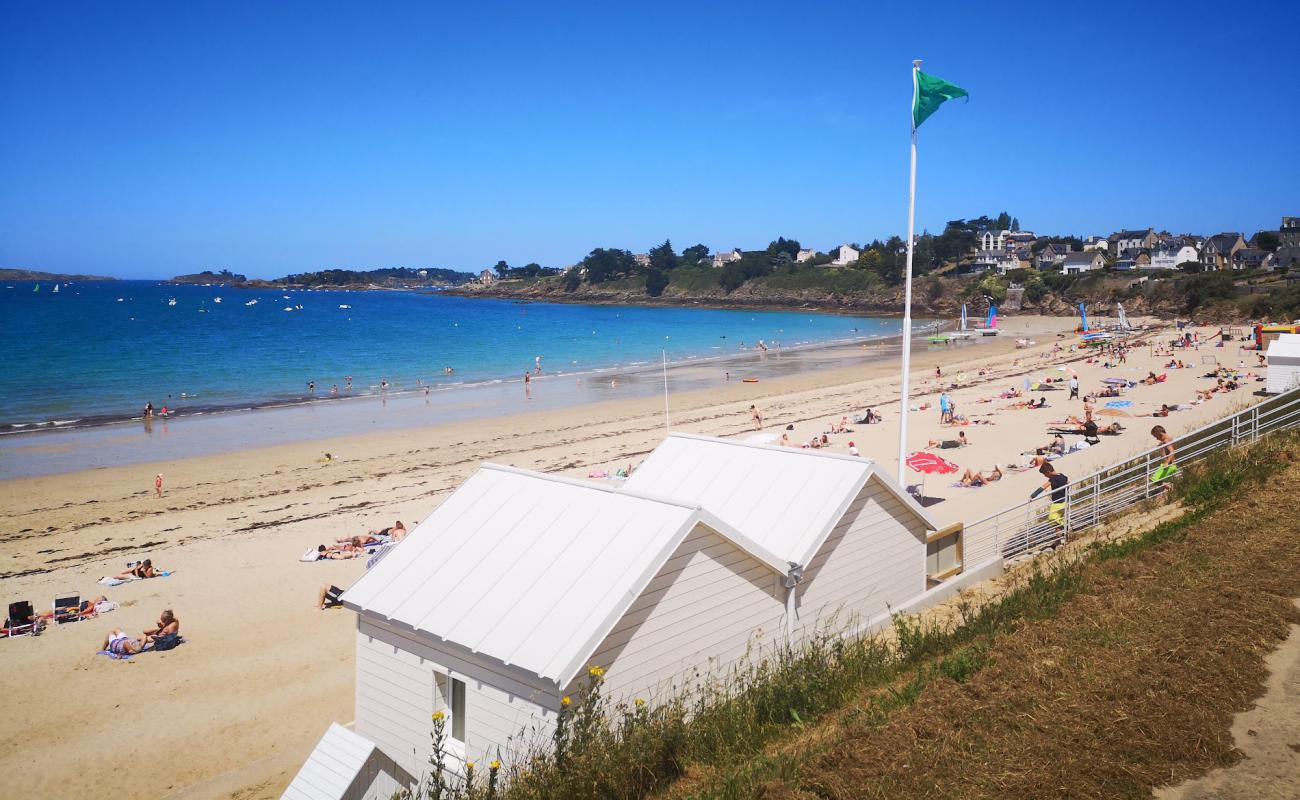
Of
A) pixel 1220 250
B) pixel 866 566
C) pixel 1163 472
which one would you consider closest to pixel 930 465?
pixel 1163 472

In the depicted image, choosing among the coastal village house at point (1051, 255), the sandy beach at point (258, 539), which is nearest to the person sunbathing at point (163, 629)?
the sandy beach at point (258, 539)

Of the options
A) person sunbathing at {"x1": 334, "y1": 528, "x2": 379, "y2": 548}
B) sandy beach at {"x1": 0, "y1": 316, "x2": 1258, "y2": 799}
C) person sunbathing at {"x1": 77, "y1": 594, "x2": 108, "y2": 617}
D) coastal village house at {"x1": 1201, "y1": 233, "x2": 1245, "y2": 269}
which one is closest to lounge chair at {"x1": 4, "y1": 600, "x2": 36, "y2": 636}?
sandy beach at {"x1": 0, "y1": 316, "x2": 1258, "y2": 799}

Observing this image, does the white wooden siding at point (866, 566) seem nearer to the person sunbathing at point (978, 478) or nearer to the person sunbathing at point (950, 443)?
the person sunbathing at point (978, 478)

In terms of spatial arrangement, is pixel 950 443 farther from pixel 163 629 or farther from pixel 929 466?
pixel 163 629

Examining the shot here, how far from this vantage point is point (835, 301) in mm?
135875

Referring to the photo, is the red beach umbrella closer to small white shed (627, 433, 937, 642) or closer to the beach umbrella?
the beach umbrella

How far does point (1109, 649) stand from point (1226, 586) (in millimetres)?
1765

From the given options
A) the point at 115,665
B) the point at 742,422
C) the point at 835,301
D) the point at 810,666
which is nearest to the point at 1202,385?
the point at 742,422

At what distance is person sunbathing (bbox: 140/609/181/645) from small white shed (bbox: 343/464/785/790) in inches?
262

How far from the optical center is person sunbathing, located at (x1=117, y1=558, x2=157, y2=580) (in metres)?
15.2

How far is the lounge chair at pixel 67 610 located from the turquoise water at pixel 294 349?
81.0 feet

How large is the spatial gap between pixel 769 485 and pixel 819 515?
0.73 meters

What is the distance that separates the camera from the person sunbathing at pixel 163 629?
1225 cm

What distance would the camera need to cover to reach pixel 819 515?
8273 millimetres
